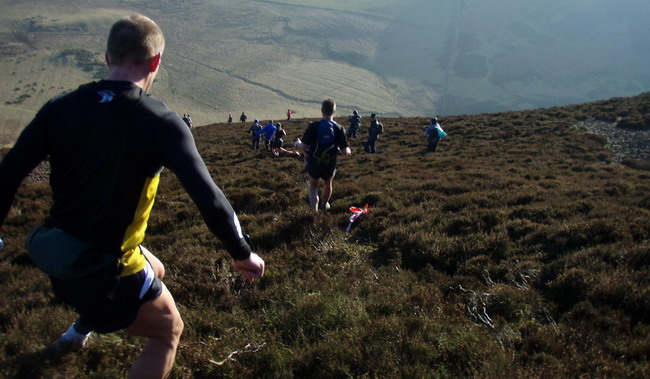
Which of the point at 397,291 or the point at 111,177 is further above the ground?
the point at 111,177

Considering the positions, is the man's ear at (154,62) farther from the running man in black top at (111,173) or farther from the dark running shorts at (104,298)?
the dark running shorts at (104,298)

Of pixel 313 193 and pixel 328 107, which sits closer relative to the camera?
pixel 328 107

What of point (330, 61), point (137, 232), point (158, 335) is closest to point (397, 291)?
point (158, 335)

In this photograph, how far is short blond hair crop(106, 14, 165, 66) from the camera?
1777 millimetres

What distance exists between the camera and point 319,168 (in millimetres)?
6793

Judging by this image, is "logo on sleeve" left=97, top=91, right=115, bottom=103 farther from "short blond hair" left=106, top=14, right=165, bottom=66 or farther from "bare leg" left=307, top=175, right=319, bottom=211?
"bare leg" left=307, top=175, right=319, bottom=211

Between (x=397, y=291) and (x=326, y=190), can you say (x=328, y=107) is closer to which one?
(x=326, y=190)

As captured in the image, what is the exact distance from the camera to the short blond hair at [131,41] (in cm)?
178

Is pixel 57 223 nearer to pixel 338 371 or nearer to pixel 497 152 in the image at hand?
pixel 338 371

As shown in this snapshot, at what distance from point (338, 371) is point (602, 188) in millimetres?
8736

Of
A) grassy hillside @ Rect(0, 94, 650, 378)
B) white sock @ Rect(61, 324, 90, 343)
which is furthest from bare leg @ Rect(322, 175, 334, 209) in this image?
white sock @ Rect(61, 324, 90, 343)

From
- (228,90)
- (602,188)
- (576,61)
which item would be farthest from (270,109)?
(576,61)

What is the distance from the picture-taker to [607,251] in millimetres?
4555

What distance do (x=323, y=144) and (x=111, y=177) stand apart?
505 centimetres
